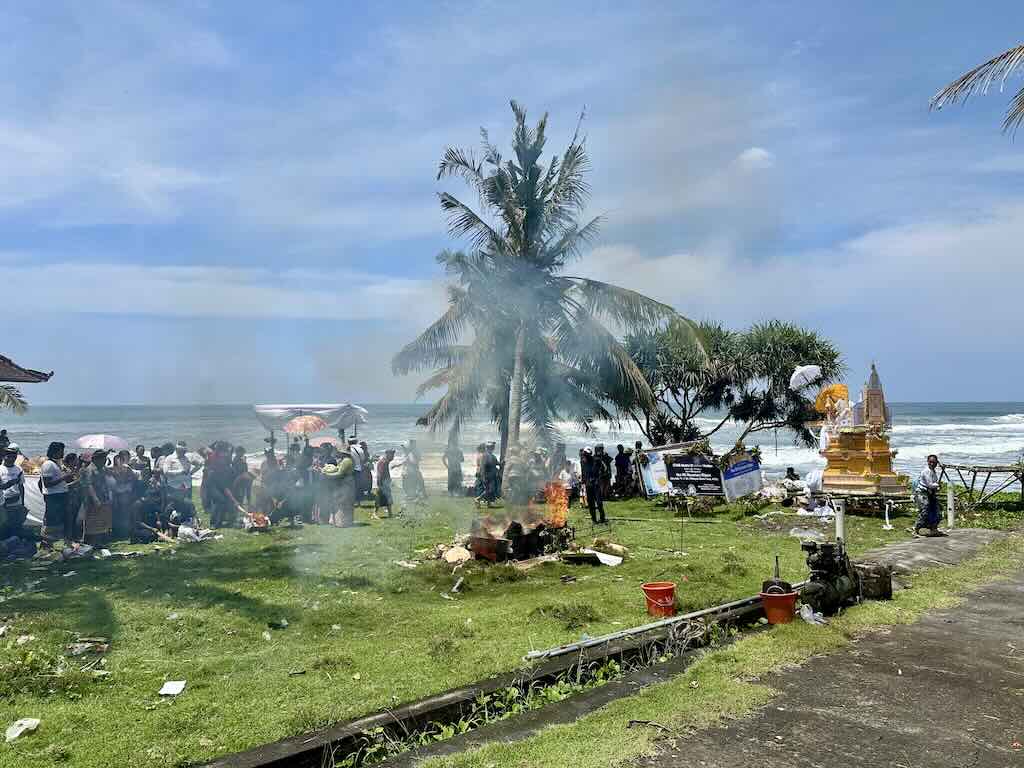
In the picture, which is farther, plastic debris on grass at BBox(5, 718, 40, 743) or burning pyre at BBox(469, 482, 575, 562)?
burning pyre at BBox(469, 482, 575, 562)

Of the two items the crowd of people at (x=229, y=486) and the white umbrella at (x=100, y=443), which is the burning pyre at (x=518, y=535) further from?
the white umbrella at (x=100, y=443)

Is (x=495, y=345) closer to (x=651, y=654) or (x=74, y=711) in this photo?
(x=651, y=654)

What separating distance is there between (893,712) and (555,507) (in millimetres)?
8324

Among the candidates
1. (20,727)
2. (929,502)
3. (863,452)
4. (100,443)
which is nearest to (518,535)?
(20,727)

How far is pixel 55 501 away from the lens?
1213 centimetres

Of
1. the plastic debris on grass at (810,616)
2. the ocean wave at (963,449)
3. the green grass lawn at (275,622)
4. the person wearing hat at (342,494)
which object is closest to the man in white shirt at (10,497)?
the green grass lawn at (275,622)

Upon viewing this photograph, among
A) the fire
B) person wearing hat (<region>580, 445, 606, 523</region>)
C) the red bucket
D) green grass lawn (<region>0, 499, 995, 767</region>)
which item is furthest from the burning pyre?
the red bucket

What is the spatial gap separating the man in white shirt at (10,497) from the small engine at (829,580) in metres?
11.4

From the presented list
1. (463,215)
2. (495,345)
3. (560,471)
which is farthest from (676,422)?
(463,215)

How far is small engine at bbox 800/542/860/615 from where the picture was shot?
8.23 meters

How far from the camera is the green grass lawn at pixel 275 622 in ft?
17.8

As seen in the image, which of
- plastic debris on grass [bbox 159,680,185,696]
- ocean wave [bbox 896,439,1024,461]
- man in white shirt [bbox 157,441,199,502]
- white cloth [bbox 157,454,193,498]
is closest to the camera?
plastic debris on grass [bbox 159,680,185,696]

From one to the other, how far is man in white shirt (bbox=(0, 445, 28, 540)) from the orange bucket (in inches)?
436

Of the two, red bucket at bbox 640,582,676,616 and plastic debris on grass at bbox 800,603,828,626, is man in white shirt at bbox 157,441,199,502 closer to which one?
red bucket at bbox 640,582,676,616
